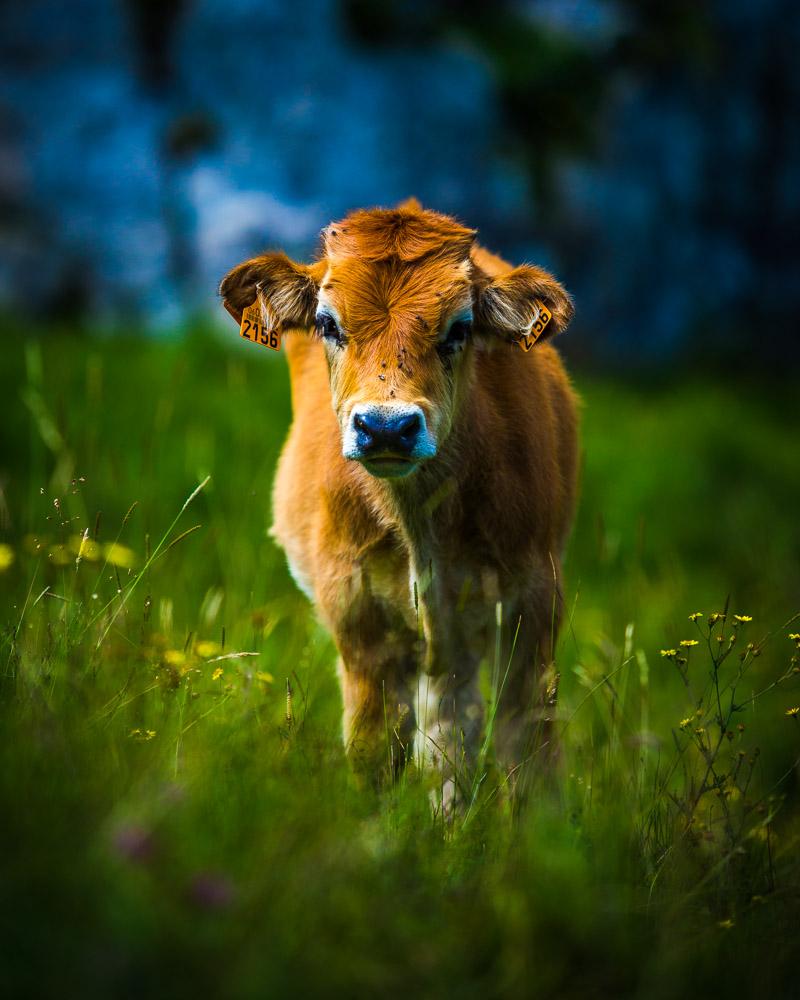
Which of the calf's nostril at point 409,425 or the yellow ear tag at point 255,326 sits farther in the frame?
the yellow ear tag at point 255,326

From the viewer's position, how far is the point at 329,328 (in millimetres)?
4004

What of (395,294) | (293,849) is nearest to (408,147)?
(395,294)

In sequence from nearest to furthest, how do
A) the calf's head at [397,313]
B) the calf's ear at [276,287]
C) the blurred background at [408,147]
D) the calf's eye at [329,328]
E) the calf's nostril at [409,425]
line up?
the calf's nostril at [409,425] < the calf's head at [397,313] < the calf's eye at [329,328] < the calf's ear at [276,287] < the blurred background at [408,147]

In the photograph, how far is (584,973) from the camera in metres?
2.41

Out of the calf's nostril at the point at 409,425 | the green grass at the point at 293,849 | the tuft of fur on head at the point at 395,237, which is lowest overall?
the green grass at the point at 293,849

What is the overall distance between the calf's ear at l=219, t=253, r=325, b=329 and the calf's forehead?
20 centimetres

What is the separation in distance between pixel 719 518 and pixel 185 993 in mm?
8279

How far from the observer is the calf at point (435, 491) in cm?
390

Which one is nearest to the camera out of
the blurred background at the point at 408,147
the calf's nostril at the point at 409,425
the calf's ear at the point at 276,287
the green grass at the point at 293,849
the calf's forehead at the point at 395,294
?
the green grass at the point at 293,849

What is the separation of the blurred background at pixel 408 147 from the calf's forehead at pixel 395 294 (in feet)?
19.9

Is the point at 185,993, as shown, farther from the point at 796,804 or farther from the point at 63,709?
the point at 796,804

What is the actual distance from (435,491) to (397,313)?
0.70 meters

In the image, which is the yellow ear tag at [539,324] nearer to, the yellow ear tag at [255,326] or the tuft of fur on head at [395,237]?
the tuft of fur on head at [395,237]

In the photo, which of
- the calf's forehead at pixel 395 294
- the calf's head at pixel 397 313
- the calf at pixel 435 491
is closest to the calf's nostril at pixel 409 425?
the calf's head at pixel 397 313
